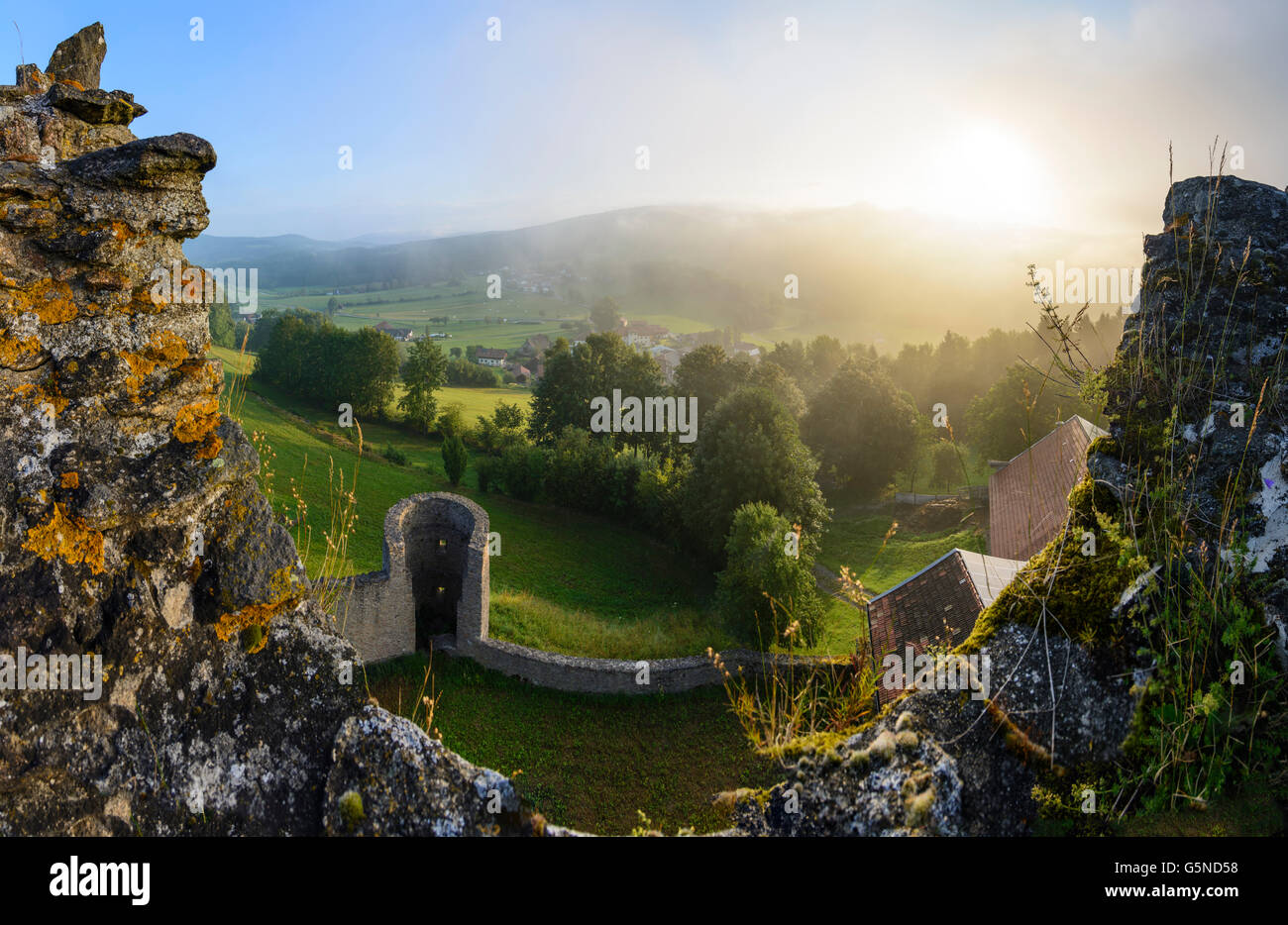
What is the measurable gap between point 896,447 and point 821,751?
44.2m

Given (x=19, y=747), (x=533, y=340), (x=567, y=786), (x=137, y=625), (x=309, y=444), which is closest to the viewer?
(x=19, y=747)

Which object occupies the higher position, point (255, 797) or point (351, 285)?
point (351, 285)

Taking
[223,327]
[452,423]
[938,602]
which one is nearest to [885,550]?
[938,602]

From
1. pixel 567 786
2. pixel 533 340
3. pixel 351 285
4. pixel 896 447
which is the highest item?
pixel 351 285

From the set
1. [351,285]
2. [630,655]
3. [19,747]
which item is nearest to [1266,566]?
[19,747]

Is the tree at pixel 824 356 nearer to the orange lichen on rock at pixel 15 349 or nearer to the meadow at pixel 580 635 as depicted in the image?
the meadow at pixel 580 635

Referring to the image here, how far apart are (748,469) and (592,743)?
15.6m

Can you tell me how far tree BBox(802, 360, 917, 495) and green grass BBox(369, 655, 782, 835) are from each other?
95.0 feet

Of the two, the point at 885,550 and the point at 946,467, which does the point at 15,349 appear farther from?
the point at 946,467

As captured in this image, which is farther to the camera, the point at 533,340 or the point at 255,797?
the point at 533,340

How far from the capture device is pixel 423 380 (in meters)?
51.6

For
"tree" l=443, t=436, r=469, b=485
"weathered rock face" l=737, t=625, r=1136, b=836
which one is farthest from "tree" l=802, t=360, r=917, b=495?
"weathered rock face" l=737, t=625, r=1136, b=836

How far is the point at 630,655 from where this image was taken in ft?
73.3

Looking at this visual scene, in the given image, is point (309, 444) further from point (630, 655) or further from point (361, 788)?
point (361, 788)
